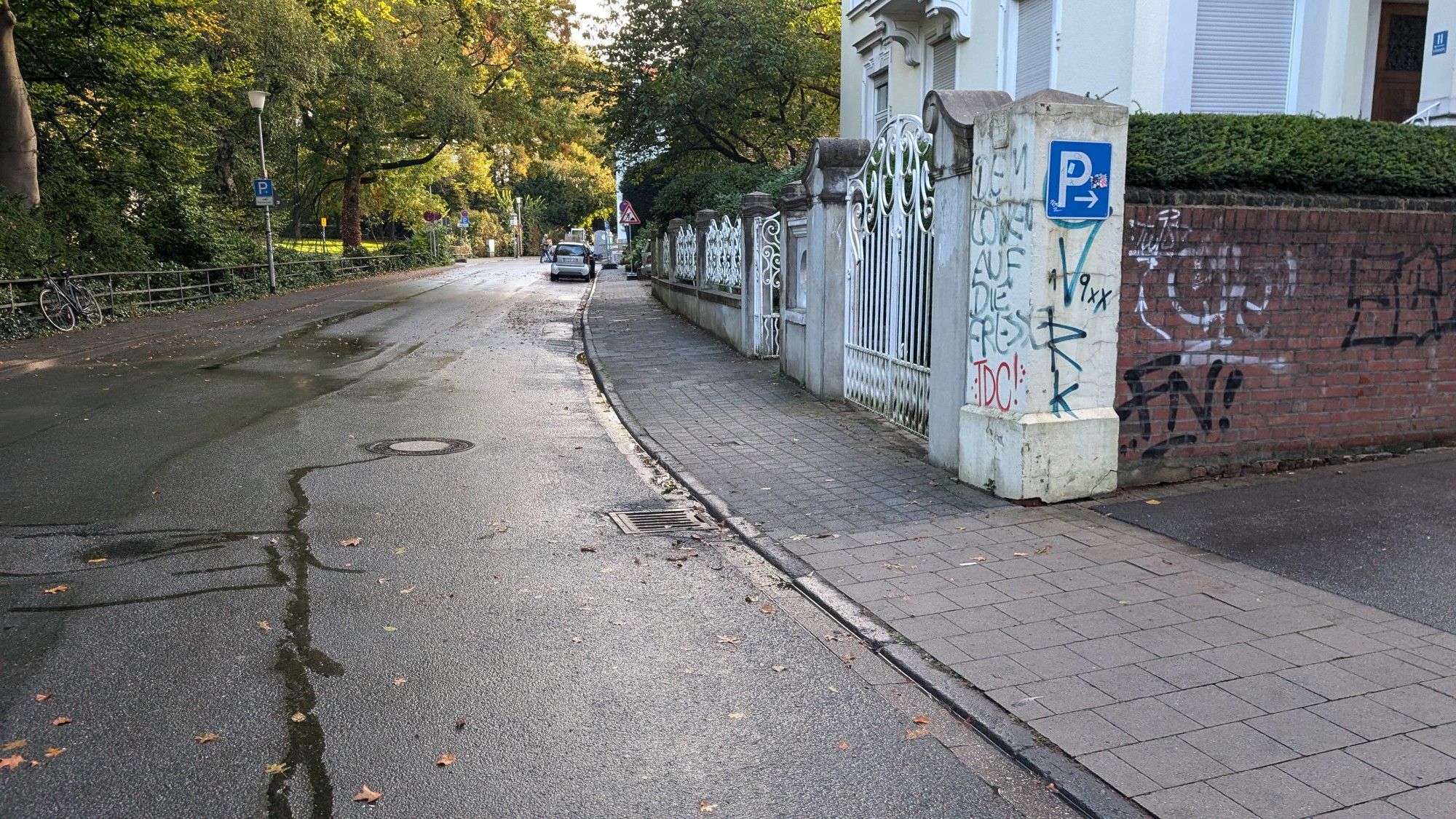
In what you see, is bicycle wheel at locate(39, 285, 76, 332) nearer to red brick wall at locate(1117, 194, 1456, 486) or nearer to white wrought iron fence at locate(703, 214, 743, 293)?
white wrought iron fence at locate(703, 214, 743, 293)

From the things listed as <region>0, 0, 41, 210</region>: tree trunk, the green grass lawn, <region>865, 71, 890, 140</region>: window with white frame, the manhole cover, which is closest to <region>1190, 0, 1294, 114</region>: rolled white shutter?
<region>865, 71, 890, 140</region>: window with white frame

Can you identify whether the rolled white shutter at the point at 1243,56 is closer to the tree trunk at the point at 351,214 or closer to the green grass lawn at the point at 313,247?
the green grass lawn at the point at 313,247

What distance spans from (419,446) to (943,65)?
1157 centimetres

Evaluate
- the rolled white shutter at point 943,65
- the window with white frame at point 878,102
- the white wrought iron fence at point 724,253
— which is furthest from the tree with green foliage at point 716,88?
the rolled white shutter at point 943,65

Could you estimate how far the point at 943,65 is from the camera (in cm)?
1700

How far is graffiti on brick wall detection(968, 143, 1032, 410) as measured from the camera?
6.91 meters

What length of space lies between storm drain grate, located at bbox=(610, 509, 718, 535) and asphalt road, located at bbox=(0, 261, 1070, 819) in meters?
0.14

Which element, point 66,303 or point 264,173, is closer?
point 66,303

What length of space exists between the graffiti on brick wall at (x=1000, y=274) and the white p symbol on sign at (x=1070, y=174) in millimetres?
203

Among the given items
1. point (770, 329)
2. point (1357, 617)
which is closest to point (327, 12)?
point (770, 329)

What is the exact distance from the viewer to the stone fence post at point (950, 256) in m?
7.59

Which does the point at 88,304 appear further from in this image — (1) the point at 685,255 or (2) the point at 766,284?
(2) the point at 766,284

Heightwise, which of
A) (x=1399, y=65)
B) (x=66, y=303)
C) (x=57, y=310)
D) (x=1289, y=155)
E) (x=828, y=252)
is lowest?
(x=57, y=310)

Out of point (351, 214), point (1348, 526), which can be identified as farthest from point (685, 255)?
point (351, 214)
